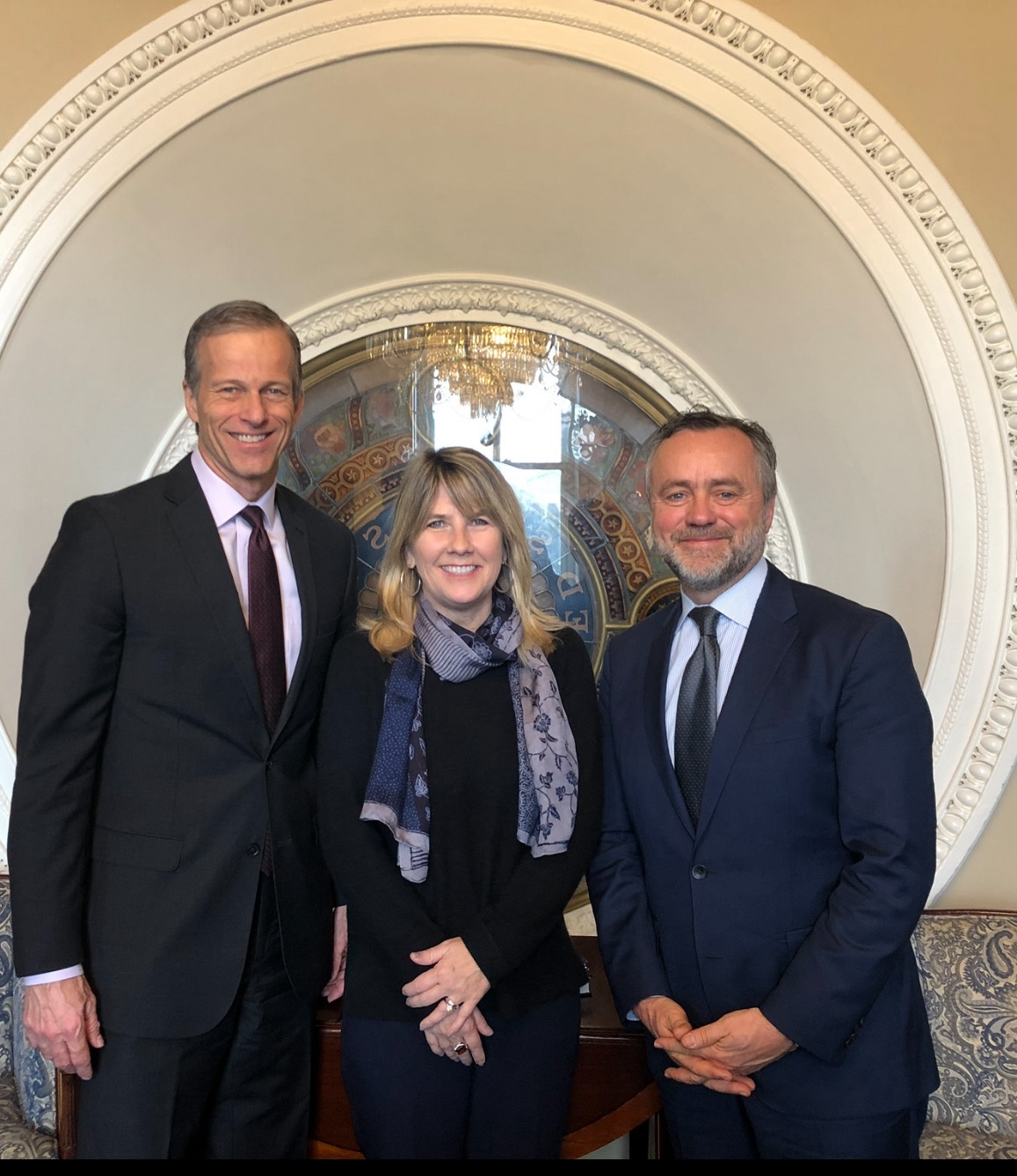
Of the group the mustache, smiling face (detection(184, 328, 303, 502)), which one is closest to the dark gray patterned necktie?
the mustache

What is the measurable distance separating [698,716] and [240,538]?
0.76 metres

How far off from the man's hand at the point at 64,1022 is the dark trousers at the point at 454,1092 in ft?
1.21

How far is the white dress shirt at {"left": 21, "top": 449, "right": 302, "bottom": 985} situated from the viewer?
165 cm

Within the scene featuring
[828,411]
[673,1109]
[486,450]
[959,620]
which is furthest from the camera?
[486,450]

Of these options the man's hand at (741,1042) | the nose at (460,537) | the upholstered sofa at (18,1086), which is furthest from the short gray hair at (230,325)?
the upholstered sofa at (18,1086)

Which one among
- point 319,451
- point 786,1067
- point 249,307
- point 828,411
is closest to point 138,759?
point 249,307

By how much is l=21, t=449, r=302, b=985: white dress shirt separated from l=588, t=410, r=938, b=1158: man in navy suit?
1.83ft

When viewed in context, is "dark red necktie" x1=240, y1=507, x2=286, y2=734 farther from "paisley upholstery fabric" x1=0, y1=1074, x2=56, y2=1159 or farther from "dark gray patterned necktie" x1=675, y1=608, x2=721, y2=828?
"paisley upholstery fabric" x1=0, y1=1074, x2=56, y2=1159

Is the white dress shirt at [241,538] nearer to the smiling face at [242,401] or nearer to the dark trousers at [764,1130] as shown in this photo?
the smiling face at [242,401]

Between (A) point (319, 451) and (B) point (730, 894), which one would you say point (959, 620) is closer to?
(B) point (730, 894)

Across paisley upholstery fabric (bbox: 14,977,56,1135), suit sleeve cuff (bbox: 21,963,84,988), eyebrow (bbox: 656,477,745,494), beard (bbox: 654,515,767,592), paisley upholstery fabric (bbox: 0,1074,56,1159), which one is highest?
eyebrow (bbox: 656,477,745,494)

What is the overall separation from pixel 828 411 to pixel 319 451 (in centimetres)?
124

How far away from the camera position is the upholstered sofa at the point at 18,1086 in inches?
79.2

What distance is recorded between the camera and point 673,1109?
5.32ft
